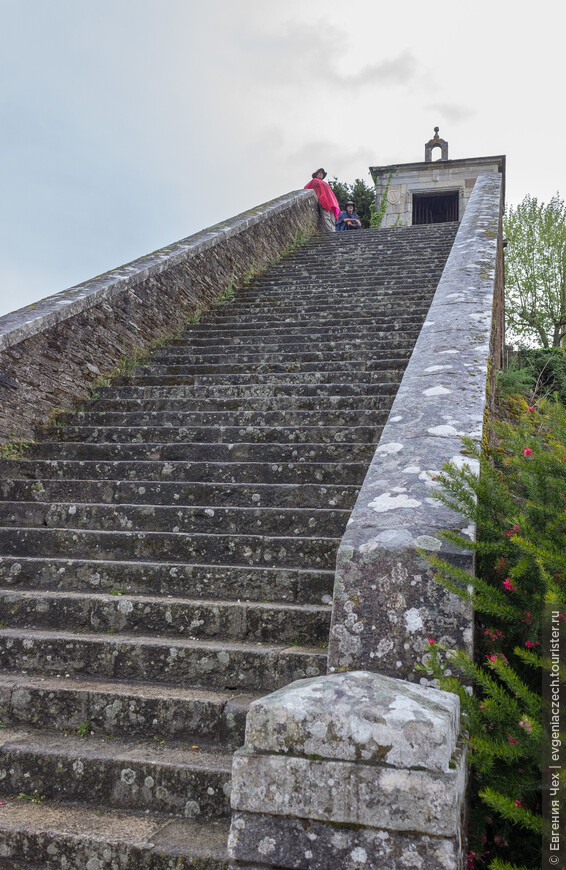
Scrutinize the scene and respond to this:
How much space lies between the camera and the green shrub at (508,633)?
71.7 inches

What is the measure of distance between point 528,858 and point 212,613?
160 centimetres

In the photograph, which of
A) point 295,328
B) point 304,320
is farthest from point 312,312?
point 295,328

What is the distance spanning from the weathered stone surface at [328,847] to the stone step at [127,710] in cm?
94

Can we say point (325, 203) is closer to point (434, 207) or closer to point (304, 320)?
point (304, 320)

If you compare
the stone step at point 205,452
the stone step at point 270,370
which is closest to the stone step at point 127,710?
the stone step at point 205,452

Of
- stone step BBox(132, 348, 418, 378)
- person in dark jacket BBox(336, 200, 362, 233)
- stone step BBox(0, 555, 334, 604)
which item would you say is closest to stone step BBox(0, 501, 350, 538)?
stone step BBox(0, 555, 334, 604)

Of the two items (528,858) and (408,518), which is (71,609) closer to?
(408,518)

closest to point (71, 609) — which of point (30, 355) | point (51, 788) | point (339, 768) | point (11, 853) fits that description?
point (51, 788)

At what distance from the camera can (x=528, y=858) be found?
78.5 inches

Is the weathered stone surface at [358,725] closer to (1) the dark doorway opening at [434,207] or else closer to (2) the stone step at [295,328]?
(2) the stone step at [295,328]

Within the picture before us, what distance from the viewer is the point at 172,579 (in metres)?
3.44

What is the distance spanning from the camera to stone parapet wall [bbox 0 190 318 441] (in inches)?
208

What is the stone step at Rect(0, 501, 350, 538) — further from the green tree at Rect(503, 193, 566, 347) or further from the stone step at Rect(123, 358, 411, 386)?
the green tree at Rect(503, 193, 566, 347)

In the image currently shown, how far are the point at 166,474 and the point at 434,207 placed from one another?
725 inches
